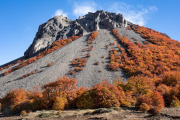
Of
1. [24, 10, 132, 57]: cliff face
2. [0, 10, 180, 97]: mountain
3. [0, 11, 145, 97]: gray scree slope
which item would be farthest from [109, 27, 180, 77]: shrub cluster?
[24, 10, 132, 57]: cliff face

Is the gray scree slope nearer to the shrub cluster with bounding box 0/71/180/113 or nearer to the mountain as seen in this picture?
the mountain

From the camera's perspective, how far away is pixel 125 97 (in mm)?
27484

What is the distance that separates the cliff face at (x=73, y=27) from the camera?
9280cm

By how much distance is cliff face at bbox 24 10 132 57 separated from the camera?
92800 millimetres

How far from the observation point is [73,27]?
330ft

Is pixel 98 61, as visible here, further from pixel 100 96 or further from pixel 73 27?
pixel 73 27

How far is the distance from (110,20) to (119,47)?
4272 centimetres

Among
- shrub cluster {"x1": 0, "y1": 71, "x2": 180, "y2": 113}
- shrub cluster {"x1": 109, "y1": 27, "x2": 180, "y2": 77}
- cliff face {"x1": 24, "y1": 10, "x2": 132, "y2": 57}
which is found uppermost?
cliff face {"x1": 24, "y1": 10, "x2": 132, "y2": 57}

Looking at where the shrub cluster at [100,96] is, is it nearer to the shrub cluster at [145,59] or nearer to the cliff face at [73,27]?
the shrub cluster at [145,59]

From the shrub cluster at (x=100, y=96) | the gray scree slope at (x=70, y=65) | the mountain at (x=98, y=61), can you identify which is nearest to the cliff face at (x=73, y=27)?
the gray scree slope at (x=70, y=65)

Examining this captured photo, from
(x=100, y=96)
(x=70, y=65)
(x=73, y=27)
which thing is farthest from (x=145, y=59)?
(x=73, y=27)

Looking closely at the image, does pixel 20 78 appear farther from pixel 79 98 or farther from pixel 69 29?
pixel 69 29

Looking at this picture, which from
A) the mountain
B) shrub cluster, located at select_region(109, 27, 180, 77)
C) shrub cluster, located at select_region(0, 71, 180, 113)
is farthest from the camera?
shrub cluster, located at select_region(109, 27, 180, 77)

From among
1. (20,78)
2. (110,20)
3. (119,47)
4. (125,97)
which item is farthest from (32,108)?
(110,20)
